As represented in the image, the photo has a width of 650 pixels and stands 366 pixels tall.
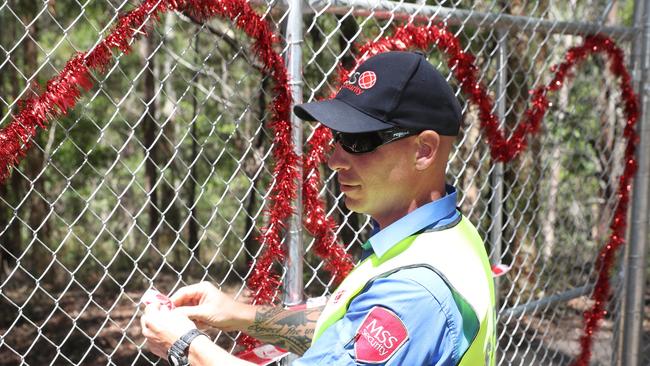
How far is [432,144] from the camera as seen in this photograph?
1615mm

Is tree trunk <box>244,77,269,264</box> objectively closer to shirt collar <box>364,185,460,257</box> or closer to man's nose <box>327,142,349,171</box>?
man's nose <box>327,142,349,171</box>

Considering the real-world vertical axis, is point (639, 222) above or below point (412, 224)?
above

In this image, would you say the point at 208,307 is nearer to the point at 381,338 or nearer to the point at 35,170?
the point at 381,338

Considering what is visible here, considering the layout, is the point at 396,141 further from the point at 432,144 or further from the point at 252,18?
the point at 252,18

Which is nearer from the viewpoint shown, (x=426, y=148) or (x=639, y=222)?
(x=426, y=148)

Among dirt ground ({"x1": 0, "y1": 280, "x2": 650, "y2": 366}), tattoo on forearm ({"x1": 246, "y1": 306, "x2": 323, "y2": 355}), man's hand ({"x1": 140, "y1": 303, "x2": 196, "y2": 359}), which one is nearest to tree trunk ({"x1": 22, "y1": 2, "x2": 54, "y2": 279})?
dirt ground ({"x1": 0, "y1": 280, "x2": 650, "y2": 366})

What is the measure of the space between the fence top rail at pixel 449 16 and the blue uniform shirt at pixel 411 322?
116 cm

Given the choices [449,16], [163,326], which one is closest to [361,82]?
[163,326]

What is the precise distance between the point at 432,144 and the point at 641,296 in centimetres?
255

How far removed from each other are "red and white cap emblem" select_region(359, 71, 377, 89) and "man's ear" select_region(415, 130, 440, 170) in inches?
6.1

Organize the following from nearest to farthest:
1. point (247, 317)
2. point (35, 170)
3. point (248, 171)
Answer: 1. point (247, 317)
2. point (248, 171)
3. point (35, 170)

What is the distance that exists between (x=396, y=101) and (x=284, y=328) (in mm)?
809

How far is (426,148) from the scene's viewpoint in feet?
5.33

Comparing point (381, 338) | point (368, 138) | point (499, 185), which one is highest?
point (499, 185)
